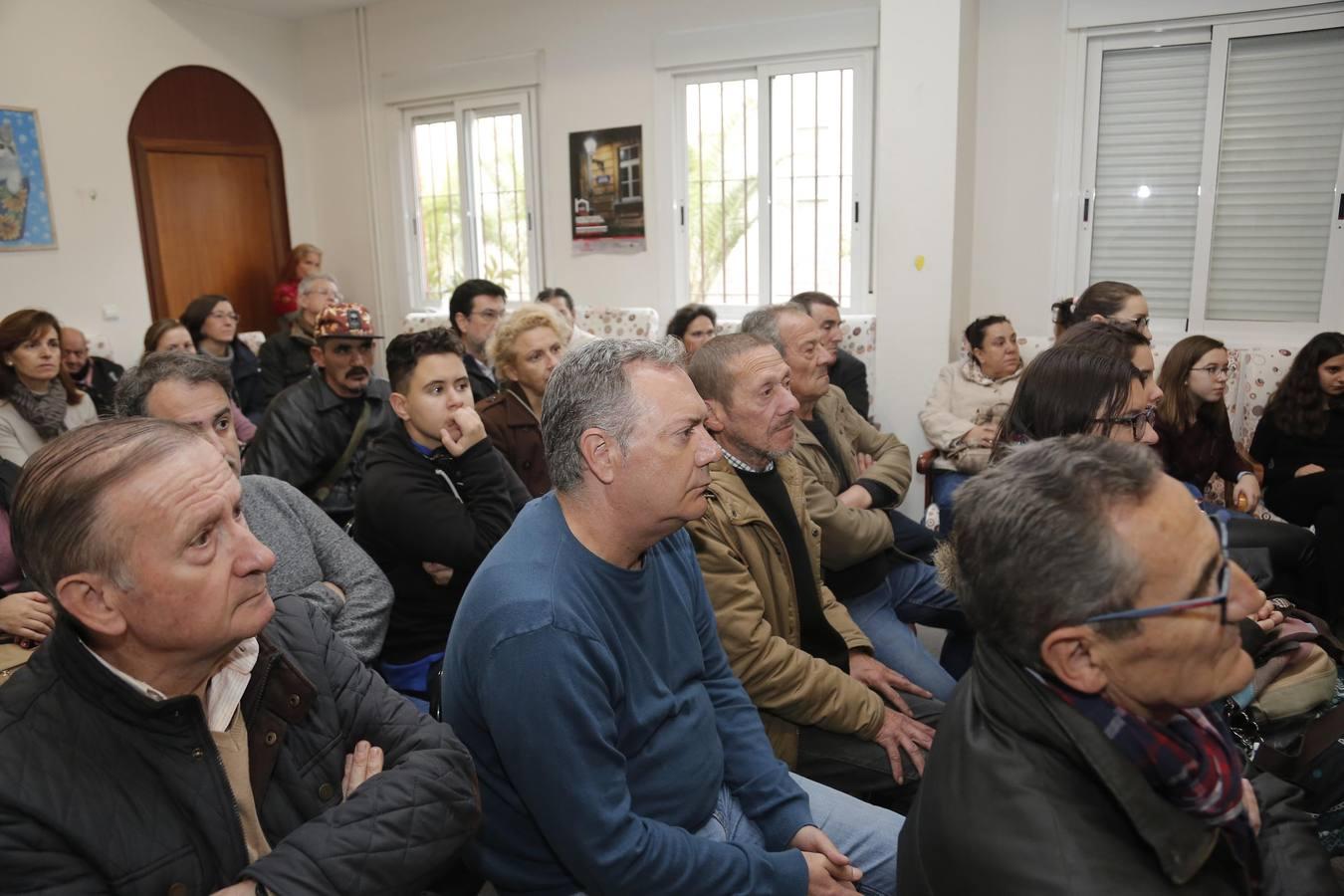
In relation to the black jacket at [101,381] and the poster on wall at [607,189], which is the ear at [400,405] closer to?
the black jacket at [101,381]

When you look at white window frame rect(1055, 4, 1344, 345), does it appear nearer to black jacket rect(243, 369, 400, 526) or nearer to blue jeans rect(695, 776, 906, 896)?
black jacket rect(243, 369, 400, 526)

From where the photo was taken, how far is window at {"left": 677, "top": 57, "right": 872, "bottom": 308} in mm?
5777

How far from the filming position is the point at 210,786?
1.18 m

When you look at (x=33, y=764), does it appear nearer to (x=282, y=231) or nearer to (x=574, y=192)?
(x=574, y=192)

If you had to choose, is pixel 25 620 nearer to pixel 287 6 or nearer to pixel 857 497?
pixel 857 497

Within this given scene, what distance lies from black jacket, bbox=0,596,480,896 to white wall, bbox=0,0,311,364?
6.13 meters

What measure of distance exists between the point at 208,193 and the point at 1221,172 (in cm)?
720

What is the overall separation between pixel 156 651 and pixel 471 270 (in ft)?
A: 21.6

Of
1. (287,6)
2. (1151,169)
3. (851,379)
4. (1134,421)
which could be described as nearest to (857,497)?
(1134,421)

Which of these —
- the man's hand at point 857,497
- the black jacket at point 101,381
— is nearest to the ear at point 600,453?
the man's hand at point 857,497

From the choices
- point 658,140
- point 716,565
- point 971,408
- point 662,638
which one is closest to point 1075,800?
point 662,638

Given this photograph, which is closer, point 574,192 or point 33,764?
point 33,764

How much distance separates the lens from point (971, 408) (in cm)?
446

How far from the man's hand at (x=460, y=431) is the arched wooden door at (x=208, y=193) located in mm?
5811
